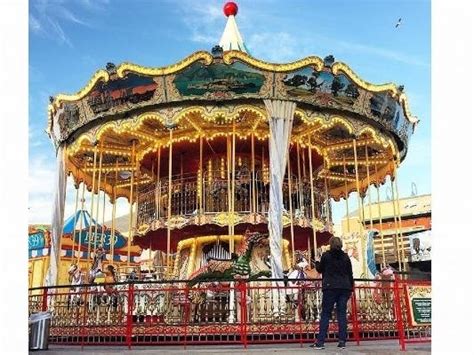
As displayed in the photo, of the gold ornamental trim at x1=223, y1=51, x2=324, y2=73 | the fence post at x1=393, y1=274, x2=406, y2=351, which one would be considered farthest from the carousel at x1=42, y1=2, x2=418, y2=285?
the fence post at x1=393, y1=274, x2=406, y2=351

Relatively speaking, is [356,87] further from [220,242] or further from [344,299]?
[344,299]

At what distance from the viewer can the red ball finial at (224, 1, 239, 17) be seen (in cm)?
1708

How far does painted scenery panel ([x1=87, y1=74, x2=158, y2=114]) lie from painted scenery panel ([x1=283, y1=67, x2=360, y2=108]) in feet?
10.7

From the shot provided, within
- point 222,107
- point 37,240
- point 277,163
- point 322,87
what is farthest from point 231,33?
point 37,240

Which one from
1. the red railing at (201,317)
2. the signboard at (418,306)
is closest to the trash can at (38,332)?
the red railing at (201,317)

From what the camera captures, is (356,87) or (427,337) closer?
(427,337)

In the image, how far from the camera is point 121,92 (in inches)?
487

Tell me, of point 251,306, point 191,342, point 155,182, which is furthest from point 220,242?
point 191,342

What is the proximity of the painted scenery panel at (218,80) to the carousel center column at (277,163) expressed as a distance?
1.97ft

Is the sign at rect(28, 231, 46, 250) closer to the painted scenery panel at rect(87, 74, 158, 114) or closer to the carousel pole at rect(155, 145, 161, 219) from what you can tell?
the carousel pole at rect(155, 145, 161, 219)

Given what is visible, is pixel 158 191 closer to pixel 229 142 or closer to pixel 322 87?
pixel 229 142

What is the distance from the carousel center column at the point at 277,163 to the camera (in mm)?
10547
